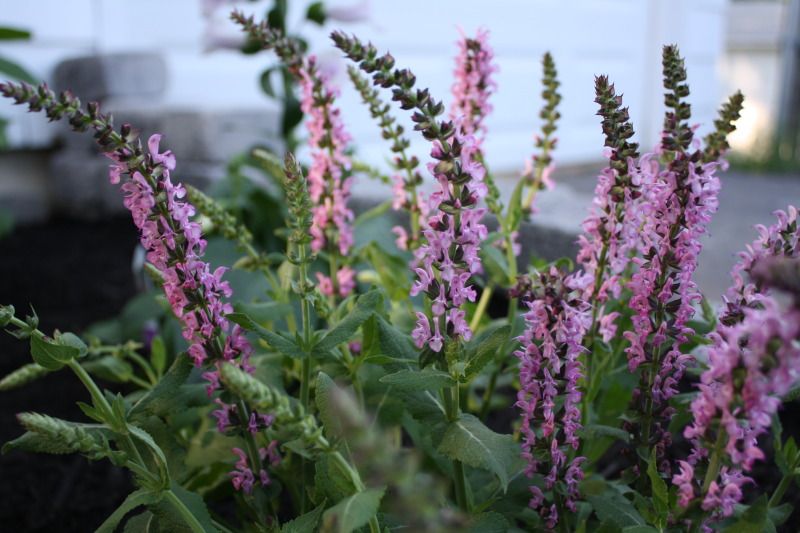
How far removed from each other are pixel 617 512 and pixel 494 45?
420 centimetres

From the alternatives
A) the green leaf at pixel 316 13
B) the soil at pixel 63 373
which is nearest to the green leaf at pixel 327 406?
the soil at pixel 63 373

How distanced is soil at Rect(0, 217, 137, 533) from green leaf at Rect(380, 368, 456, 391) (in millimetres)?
752

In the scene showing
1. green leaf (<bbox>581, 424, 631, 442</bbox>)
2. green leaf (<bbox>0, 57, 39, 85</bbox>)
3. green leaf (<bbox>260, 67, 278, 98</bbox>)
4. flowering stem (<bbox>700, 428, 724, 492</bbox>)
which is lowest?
green leaf (<bbox>581, 424, 631, 442</bbox>)

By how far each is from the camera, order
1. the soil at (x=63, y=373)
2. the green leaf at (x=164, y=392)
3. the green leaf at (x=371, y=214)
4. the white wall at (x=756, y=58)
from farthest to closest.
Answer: the white wall at (x=756, y=58) → the green leaf at (x=371, y=214) → the soil at (x=63, y=373) → the green leaf at (x=164, y=392)

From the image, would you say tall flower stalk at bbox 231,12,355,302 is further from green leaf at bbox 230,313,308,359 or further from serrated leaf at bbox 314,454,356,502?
serrated leaf at bbox 314,454,356,502

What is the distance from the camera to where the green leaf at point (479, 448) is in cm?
75

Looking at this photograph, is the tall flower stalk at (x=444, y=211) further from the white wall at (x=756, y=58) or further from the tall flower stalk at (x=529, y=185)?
the white wall at (x=756, y=58)

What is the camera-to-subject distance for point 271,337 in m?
0.86

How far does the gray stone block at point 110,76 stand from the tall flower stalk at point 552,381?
9.31 ft

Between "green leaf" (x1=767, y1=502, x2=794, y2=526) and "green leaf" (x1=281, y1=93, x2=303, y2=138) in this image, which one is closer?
"green leaf" (x1=767, y1=502, x2=794, y2=526)

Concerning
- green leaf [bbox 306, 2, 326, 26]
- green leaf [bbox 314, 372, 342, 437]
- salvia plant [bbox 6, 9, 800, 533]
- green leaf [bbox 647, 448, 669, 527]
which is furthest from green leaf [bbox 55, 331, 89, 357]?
green leaf [bbox 306, 2, 326, 26]

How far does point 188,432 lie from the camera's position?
1.27 meters

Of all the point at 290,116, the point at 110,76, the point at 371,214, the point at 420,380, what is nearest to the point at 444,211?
the point at 420,380

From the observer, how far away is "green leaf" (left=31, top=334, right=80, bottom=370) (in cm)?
78
